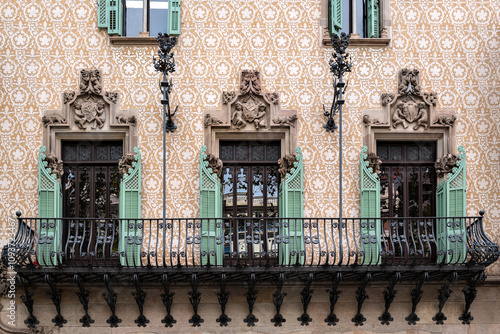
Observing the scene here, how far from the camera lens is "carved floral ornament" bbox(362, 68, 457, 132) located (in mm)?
14031

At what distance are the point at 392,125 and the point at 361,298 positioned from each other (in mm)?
3287

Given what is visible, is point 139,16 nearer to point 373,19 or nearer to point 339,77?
point 339,77

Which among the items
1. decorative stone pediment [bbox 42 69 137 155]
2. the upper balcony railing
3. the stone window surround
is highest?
the stone window surround

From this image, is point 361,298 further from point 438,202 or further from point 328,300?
point 438,202

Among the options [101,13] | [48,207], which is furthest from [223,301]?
[101,13]

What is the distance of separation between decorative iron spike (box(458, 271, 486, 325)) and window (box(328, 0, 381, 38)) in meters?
4.88

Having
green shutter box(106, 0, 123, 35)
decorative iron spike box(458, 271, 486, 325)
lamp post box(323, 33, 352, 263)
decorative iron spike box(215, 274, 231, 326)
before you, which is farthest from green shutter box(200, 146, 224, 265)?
decorative iron spike box(458, 271, 486, 325)

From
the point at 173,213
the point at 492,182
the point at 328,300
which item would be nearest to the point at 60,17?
the point at 173,213

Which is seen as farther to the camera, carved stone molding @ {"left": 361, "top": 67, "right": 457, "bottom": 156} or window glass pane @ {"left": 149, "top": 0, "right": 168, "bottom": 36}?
window glass pane @ {"left": 149, "top": 0, "right": 168, "bottom": 36}

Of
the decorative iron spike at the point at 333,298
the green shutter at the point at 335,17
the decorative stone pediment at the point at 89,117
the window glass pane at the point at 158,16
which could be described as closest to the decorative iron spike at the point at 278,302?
the decorative iron spike at the point at 333,298

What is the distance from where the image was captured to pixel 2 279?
1355 cm

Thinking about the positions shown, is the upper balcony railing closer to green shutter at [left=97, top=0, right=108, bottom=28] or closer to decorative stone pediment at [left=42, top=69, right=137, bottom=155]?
decorative stone pediment at [left=42, top=69, right=137, bottom=155]

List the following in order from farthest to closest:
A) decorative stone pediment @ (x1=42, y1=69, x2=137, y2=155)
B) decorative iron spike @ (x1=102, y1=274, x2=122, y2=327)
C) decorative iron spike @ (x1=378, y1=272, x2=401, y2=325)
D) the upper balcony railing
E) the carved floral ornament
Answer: the carved floral ornament → decorative stone pediment @ (x1=42, y1=69, x2=137, y2=155) → decorative iron spike @ (x1=378, y1=272, x2=401, y2=325) → decorative iron spike @ (x1=102, y1=274, x2=122, y2=327) → the upper balcony railing

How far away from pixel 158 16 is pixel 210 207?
3891 mm
